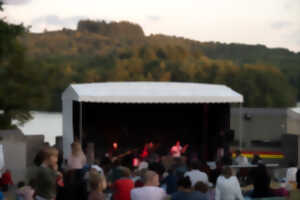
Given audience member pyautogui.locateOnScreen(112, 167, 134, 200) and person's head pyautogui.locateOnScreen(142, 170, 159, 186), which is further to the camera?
audience member pyautogui.locateOnScreen(112, 167, 134, 200)

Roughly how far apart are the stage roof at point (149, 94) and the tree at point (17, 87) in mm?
16042

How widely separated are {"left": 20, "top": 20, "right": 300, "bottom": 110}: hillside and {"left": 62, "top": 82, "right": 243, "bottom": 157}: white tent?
3216cm

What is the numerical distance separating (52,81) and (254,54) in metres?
46.3

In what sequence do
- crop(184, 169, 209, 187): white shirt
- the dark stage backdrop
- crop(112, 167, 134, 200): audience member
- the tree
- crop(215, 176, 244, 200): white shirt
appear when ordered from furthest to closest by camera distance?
1. the tree
2. the dark stage backdrop
3. crop(184, 169, 209, 187): white shirt
4. crop(215, 176, 244, 200): white shirt
5. crop(112, 167, 134, 200): audience member

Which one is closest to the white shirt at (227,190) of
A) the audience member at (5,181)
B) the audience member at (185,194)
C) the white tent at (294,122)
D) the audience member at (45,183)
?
the audience member at (185,194)

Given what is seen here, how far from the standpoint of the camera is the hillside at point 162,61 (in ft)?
207

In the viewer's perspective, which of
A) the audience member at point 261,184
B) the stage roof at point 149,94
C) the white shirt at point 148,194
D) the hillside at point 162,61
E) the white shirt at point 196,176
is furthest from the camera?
the hillside at point 162,61

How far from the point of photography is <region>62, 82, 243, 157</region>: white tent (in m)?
12.5

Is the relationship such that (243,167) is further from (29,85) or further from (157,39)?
(157,39)

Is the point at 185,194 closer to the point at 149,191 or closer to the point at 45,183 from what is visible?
the point at 149,191

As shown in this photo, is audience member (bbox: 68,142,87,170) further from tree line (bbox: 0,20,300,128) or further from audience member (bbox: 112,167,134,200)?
tree line (bbox: 0,20,300,128)

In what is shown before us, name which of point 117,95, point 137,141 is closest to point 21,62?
point 137,141

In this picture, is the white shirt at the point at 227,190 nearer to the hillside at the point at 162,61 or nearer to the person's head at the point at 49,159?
the person's head at the point at 49,159

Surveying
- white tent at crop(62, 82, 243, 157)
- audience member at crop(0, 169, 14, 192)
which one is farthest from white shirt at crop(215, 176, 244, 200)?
white tent at crop(62, 82, 243, 157)
